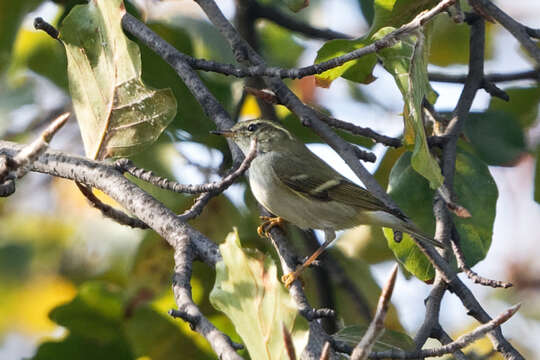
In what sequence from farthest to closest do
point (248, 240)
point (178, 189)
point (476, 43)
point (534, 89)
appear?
point (534, 89), point (248, 240), point (476, 43), point (178, 189)

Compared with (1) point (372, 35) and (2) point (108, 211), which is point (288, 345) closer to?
(2) point (108, 211)

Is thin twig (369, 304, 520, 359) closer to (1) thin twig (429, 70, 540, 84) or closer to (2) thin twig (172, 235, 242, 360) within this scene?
(2) thin twig (172, 235, 242, 360)

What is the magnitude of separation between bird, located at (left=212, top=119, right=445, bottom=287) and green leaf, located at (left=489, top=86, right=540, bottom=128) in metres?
0.66

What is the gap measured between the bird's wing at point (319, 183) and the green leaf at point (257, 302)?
164cm

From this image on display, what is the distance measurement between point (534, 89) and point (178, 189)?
1.87 meters

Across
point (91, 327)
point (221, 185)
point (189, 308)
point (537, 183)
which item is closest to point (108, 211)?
point (221, 185)

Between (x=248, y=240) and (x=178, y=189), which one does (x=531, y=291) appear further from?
(x=178, y=189)

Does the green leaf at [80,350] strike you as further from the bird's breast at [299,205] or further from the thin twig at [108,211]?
the bird's breast at [299,205]

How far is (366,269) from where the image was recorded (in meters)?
3.06

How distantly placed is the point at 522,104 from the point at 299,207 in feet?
3.39

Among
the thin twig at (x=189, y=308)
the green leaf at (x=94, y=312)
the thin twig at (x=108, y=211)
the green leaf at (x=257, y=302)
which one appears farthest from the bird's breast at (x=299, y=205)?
the green leaf at (x=257, y=302)

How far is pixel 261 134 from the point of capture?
292 cm

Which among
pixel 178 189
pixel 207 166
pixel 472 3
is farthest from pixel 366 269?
pixel 178 189

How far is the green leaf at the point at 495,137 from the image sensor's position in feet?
8.30
